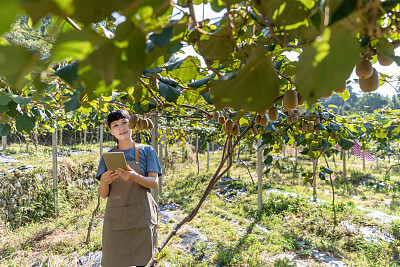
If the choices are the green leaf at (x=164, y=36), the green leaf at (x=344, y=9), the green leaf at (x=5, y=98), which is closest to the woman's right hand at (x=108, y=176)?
the green leaf at (x=5, y=98)

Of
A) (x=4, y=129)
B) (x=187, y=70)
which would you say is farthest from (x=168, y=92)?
(x=4, y=129)

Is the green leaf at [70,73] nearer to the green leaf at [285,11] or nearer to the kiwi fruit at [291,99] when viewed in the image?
the green leaf at [285,11]

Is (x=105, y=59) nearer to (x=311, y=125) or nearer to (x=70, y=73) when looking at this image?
(x=70, y=73)

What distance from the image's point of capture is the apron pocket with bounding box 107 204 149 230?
1338mm

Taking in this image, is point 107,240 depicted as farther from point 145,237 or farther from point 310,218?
point 310,218

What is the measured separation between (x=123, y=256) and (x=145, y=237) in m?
0.15

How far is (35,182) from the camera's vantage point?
136 inches

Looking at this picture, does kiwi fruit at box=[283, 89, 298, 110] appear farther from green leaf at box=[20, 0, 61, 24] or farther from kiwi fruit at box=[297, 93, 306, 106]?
green leaf at box=[20, 0, 61, 24]

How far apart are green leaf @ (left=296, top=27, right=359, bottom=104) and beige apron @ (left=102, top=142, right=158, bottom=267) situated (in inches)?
52.4

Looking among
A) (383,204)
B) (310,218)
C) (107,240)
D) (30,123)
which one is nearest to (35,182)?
(107,240)

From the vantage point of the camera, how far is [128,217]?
134 centimetres

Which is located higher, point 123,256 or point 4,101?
point 4,101

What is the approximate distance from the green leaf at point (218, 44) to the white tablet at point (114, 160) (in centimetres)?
89

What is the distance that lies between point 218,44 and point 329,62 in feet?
0.66
